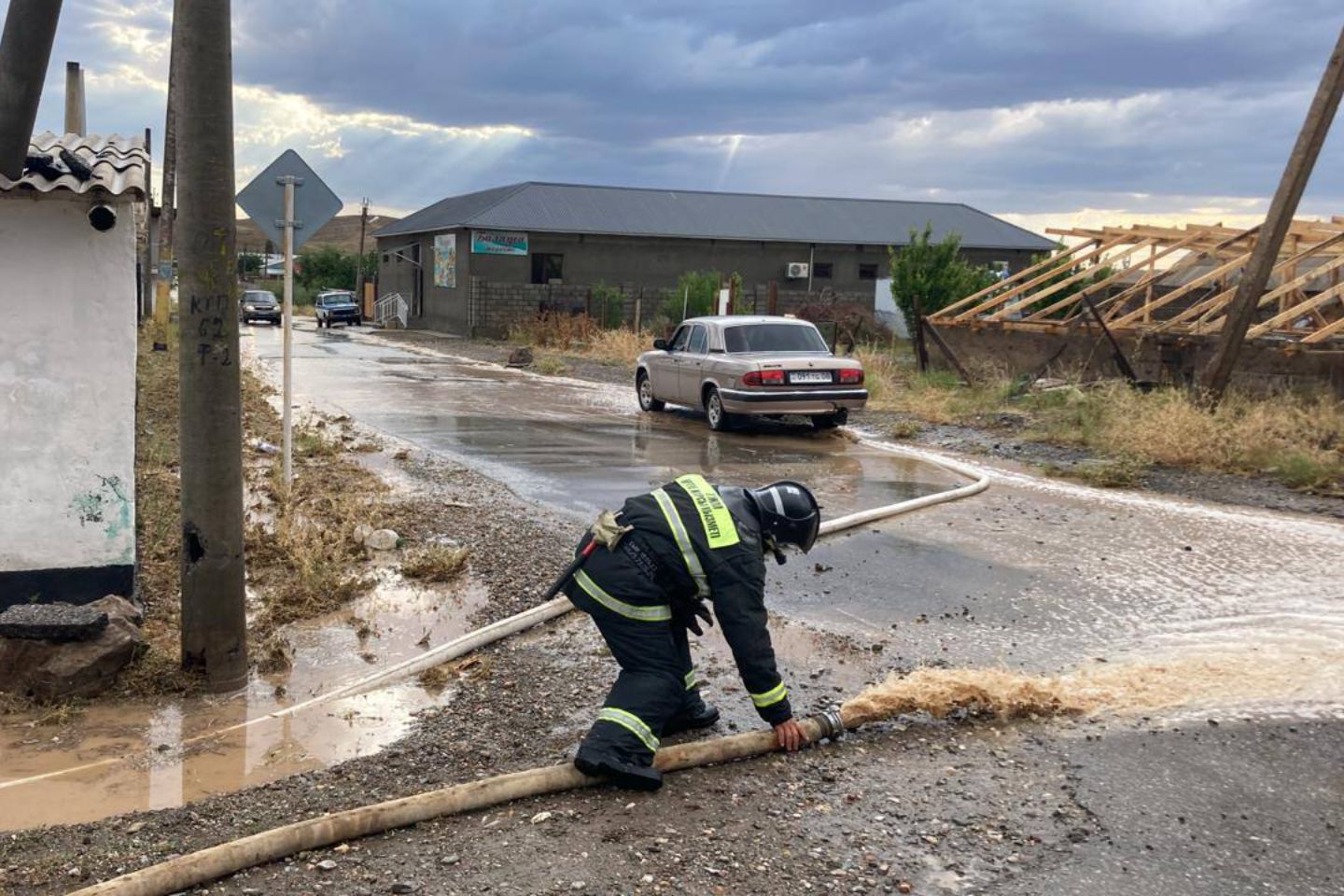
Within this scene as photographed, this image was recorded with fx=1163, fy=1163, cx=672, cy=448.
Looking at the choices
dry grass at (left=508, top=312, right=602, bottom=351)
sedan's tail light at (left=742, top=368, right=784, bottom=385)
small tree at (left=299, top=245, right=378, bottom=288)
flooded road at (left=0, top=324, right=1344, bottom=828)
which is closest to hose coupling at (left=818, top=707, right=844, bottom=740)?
flooded road at (left=0, top=324, right=1344, bottom=828)

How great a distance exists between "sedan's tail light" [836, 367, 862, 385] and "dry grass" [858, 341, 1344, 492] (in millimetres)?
968

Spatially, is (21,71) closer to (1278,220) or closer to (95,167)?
(95,167)

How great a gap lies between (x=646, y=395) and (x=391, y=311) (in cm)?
3711

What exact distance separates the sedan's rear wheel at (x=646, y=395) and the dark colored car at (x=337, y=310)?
1381 inches

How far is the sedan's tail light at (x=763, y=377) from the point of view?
47.2 feet

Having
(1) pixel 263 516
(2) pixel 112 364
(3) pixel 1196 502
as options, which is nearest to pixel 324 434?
(1) pixel 263 516

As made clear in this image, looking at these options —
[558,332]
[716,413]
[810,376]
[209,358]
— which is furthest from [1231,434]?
[558,332]

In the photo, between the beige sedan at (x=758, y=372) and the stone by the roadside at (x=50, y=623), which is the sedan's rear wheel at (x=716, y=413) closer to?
the beige sedan at (x=758, y=372)

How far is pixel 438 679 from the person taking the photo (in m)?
5.75

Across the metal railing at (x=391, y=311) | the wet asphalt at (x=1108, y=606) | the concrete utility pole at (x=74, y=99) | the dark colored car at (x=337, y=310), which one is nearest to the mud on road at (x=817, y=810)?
the wet asphalt at (x=1108, y=606)

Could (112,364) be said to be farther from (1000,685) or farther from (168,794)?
(1000,685)

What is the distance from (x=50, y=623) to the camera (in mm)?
5363

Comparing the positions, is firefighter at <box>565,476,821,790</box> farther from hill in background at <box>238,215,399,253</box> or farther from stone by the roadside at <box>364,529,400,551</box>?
hill in background at <box>238,215,399,253</box>

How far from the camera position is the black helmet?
4492mm
